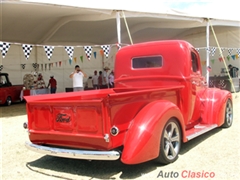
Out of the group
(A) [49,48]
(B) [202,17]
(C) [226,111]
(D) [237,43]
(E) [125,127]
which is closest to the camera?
(E) [125,127]

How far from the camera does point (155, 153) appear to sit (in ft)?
10.8

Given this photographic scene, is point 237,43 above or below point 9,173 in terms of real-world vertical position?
above

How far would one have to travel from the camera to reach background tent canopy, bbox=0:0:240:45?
1015 cm

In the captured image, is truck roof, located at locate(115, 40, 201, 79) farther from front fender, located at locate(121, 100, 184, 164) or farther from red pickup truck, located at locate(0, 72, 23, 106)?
red pickup truck, located at locate(0, 72, 23, 106)

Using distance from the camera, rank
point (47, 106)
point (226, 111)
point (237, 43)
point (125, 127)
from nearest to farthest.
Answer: point (125, 127) < point (47, 106) < point (226, 111) < point (237, 43)

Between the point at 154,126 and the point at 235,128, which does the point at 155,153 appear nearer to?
the point at 154,126

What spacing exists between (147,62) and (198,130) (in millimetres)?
1550

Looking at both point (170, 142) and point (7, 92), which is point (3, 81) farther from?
point (170, 142)

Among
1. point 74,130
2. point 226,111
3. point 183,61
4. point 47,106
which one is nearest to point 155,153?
point 74,130

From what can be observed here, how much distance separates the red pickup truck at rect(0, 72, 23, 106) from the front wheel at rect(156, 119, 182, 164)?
10721 millimetres

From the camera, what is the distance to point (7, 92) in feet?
41.9

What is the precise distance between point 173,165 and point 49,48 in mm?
6789

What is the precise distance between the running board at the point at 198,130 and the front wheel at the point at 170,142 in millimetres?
306

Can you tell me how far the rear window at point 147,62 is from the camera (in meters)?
4.80
